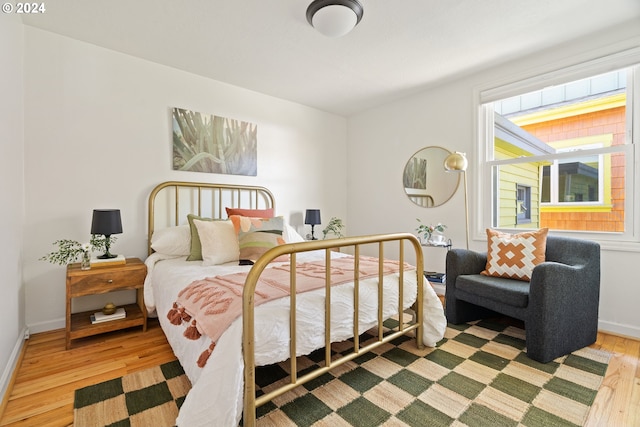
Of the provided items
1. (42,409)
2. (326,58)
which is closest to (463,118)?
(326,58)

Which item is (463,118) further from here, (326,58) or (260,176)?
(260,176)

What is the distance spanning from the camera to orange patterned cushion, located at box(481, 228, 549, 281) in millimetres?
2383

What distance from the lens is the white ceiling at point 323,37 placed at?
2092mm

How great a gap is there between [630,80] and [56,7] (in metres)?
4.35

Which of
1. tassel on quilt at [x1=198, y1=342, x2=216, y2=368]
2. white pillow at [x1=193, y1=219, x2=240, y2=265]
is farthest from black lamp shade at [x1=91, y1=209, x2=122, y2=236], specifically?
tassel on quilt at [x1=198, y1=342, x2=216, y2=368]

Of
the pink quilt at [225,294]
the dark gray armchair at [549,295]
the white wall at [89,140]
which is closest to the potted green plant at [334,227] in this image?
the white wall at [89,140]

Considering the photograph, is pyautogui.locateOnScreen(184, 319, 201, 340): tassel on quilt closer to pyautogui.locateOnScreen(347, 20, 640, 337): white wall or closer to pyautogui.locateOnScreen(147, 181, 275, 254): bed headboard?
pyautogui.locateOnScreen(147, 181, 275, 254): bed headboard

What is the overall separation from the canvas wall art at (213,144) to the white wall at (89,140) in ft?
0.26

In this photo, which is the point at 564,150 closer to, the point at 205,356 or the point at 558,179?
the point at 558,179

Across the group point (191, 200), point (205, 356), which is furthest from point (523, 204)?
point (191, 200)

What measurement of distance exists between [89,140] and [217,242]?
1.42m

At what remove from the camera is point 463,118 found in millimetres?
3307

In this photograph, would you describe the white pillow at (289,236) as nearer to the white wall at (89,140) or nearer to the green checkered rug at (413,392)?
the white wall at (89,140)

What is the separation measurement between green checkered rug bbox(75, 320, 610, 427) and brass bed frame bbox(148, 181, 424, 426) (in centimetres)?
16
